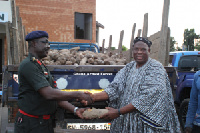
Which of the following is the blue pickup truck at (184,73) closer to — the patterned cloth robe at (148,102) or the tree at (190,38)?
the patterned cloth robe at (148,102)

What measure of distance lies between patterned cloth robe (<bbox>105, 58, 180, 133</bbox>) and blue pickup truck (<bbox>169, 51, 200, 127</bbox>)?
11.5ft

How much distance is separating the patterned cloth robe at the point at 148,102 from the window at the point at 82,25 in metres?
12.7

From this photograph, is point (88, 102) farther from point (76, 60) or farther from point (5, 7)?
point (5, 7)

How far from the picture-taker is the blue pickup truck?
20.1ft

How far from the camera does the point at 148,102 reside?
106 inches

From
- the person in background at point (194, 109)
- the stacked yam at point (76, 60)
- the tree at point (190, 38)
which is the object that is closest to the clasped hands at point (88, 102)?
the person in background at point (194, 109)

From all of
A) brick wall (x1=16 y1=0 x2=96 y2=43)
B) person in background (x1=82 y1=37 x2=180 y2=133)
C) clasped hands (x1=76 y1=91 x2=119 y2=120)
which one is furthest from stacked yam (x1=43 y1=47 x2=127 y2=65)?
brick wall (x1=16 y1=0 x2=96 y2=43)

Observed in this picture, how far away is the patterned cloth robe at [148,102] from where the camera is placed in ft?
8.81

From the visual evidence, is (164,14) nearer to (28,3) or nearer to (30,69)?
(30,69)

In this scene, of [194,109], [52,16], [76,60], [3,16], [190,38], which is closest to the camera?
[194,109]

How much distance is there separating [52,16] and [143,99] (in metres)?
12.5

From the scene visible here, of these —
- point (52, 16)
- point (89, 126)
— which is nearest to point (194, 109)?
point (89, 126)

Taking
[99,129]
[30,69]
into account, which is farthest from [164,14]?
[30,69]

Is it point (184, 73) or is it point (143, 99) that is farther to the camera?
point (184, 73)
